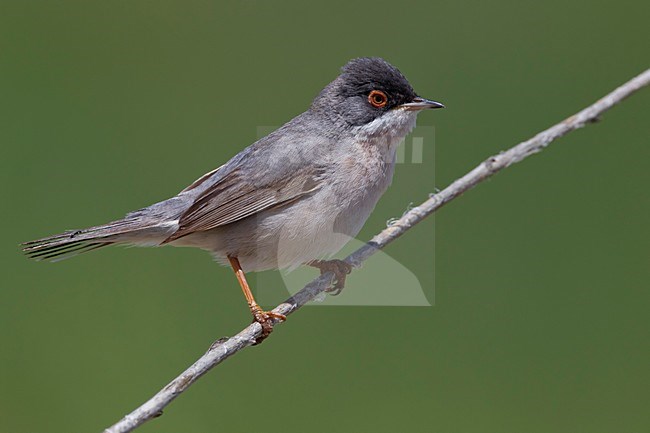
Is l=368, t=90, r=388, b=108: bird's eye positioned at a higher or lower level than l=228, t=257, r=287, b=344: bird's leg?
higher

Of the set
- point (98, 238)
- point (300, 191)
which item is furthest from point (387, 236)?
point (98, 238)

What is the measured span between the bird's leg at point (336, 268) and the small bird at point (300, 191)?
0.11 meters

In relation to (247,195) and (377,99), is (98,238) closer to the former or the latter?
(247,195)

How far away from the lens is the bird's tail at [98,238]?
7.02 ft

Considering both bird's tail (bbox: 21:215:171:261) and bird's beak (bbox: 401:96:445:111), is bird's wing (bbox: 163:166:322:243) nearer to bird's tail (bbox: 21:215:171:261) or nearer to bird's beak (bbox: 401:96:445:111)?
bird's tail (bbox: 21:215:171:261)

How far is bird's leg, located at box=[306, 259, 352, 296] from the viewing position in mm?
2471

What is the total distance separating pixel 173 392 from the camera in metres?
1.59

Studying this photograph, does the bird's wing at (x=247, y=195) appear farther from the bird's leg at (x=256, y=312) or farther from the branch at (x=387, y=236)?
the branch at (x=387, y=236)

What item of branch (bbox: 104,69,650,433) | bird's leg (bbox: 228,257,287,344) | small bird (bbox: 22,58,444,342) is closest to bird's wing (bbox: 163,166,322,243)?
small bird (bbox: 22,58,444,342)

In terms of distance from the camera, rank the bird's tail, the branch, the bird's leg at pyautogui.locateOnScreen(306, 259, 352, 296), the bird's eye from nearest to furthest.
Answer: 1. the branch
2. the bird's tail
3. the bird's eye
4. the bird's leg at pyautogui.locateOnScreen(306, 259, 352, 296)

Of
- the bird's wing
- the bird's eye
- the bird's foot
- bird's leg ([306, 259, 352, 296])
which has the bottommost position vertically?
the bird's foot

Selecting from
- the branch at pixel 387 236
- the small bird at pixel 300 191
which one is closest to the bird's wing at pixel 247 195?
the small bird at pixel 300 191

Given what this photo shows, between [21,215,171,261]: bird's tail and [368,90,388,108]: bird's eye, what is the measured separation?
2.48 ft

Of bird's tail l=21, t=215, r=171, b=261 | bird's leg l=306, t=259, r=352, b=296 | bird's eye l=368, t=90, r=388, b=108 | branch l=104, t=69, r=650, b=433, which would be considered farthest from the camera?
bird's leg l=306, t=259, r=352, b=296
